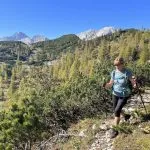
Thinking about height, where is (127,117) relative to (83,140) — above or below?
above

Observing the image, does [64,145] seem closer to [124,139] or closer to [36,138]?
[124,139]

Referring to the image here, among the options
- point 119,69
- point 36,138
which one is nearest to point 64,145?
point 119,69

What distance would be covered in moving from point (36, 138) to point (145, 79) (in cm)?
1306

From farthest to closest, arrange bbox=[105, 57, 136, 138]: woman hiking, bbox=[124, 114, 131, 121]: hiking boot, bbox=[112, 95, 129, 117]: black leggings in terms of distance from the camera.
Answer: bbox=[124, 114, 131, 121]: hiking boot
bbox=[112, 95, 129, 117]: black leggings
bbox=[105, 57, 136, 138]: woman hiking

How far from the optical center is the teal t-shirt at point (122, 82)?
12.8 metres

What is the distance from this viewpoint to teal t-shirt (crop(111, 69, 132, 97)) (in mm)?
12789

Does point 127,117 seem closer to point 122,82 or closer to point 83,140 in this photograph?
point 83,140

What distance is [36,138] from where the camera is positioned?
73.9 ft

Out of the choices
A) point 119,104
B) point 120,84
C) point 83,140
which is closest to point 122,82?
point 120,84

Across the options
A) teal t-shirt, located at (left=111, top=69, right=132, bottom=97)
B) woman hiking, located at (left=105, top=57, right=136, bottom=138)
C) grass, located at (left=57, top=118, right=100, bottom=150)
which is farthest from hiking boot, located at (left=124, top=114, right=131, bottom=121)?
teal t-shirt, located at (left=111, top=69, right=132, bottom=97)

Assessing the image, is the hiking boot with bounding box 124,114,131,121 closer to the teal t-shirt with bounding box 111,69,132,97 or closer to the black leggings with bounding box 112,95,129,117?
the black leggings with bounding box 112,95,129,117

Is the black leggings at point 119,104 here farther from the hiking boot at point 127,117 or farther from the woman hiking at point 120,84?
the hiking boot at point 127,117

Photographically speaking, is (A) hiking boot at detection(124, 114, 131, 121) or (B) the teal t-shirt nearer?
(B) the teal t-shirt

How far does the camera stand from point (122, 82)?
12.9 meters
